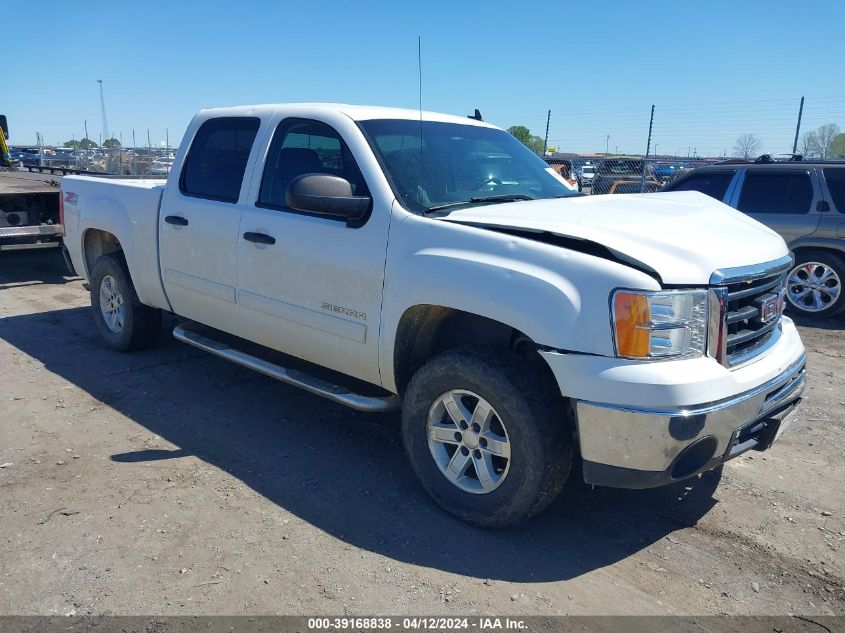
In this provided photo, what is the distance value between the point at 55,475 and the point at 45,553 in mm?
846

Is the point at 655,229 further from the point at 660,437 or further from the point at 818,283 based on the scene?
the point at 818,283

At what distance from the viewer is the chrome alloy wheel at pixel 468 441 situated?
11.1 feet

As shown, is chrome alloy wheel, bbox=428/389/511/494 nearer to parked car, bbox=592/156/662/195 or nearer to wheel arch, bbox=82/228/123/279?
wheel arch, bbox=82/228/123/279

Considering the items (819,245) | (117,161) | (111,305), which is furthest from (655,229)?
(117,161)

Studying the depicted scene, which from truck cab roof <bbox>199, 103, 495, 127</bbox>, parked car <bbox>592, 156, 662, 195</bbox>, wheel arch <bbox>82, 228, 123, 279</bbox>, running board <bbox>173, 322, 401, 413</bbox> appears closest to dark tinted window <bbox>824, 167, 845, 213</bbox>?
truck cab roof <bbox>199, 103, 495, 127</bbox>

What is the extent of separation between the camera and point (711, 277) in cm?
301

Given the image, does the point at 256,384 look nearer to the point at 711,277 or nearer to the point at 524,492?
the point at 524,492

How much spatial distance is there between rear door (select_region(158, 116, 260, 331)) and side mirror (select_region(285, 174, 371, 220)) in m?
0.98

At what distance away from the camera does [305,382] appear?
13.7ft

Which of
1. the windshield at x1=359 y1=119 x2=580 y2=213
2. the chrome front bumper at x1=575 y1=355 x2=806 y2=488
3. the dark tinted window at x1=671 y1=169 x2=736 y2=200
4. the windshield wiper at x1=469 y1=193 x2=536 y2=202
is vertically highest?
the windshield at x1=359 y1=119 x2=580 y2=213

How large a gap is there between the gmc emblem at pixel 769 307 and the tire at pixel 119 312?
15.4 feet

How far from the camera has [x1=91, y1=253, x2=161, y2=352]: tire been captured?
19.2 ft

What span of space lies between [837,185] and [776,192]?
654 mm

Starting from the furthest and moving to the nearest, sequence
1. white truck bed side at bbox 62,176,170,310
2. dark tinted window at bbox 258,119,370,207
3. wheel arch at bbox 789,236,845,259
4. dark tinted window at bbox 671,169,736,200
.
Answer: dark tinted window at bbox 671,169,736,200
wheel arch at bbox 789,236,845,259
white truck bed side at bbox 62,176,170,310
dark tinted window at bbox 258,119,370,207
